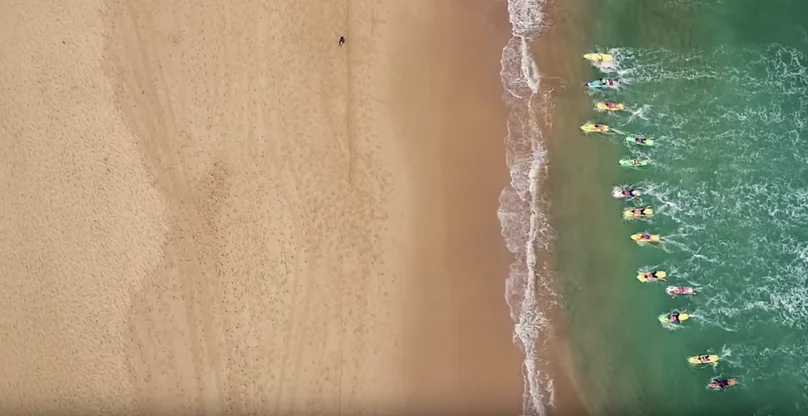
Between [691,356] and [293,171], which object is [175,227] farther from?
[691,356]

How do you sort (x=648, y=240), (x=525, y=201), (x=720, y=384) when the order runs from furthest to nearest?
(x=525, y=201)
(x=648, y=240)
(x=720, y=384)

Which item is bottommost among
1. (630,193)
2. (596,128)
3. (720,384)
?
(720,384)

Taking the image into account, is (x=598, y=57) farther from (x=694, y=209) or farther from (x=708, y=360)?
(x=708, y=360)

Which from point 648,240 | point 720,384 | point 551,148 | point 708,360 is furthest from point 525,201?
point 720,384

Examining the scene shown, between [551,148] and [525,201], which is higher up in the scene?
[551,148]

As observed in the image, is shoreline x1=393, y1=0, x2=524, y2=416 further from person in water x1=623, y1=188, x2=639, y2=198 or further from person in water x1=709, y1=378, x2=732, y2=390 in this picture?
person in water x1=709, y1=378, x2=732, y2=390

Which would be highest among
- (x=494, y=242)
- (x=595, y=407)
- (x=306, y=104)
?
(x=306, y=104)

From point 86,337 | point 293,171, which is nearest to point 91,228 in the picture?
point 86,337
